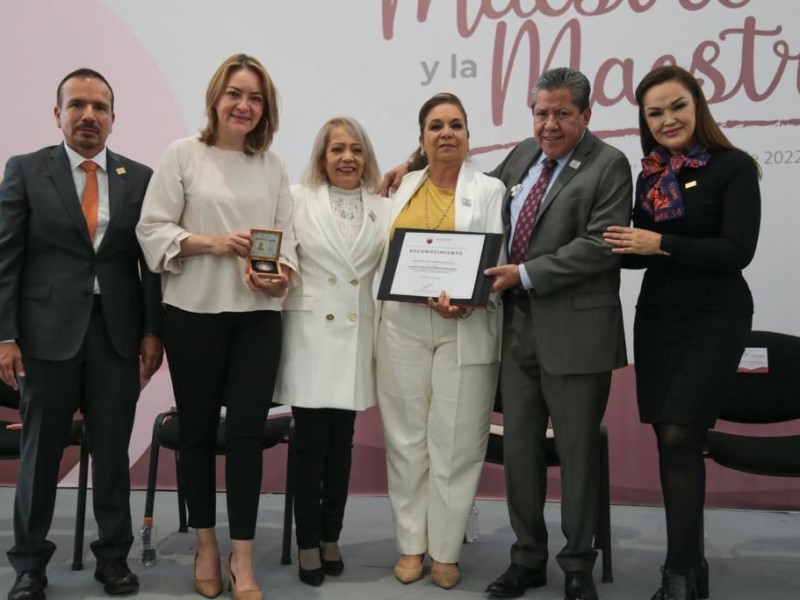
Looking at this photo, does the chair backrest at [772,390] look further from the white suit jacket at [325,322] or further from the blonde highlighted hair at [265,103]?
the blonde highlighted hair at [265,103]

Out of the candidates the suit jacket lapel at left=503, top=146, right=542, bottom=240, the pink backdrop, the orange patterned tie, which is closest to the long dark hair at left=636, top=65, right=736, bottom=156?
the suit jacket lapel at left=503, top=146, right=542, bottom=240

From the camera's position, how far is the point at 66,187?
113 inches

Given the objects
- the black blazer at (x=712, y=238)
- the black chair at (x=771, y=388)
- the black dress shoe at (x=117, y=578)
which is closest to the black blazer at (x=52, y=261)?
the black dress shoe at (x=117, y=578)

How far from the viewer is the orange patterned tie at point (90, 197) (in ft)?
9.45

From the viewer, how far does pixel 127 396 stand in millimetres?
2975

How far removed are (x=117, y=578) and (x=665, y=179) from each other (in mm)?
2361

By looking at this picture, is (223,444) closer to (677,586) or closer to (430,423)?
(430,423)

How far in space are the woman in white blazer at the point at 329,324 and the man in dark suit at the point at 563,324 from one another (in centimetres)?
52

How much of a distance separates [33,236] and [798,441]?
292cm

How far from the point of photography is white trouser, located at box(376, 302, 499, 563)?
3035 mm

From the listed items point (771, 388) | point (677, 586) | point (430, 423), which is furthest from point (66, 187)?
point (771, 388)

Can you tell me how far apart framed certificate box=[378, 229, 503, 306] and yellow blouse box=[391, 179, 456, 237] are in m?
0.09

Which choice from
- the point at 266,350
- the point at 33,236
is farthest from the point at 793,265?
the point at 33,236

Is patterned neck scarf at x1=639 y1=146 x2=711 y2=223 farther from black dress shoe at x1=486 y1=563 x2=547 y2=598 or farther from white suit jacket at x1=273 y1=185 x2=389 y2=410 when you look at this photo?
black dress shoe at x1=486 y1=563 x2=547 y2=598
